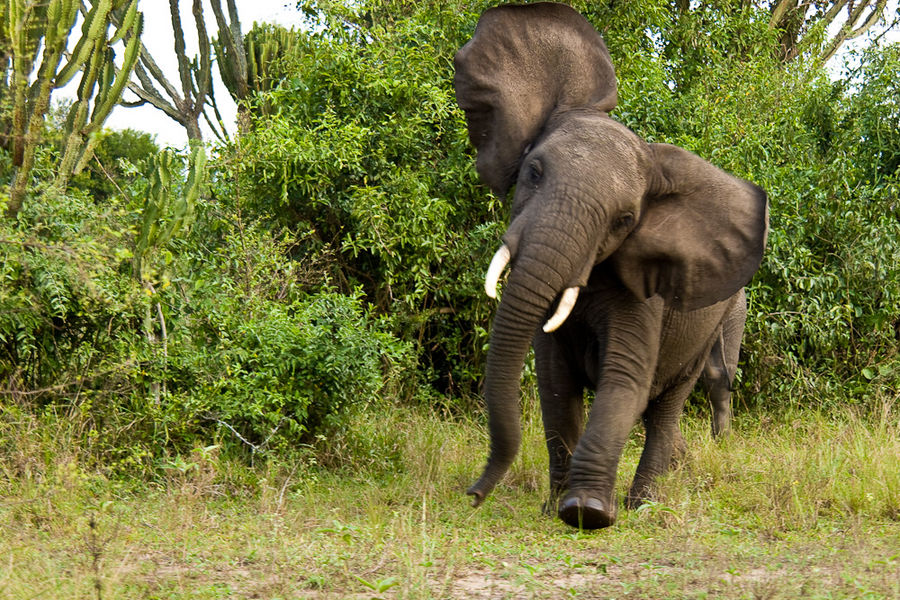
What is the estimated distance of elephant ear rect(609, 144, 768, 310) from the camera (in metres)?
5.80

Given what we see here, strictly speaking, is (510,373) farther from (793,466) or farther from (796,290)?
(796,290)

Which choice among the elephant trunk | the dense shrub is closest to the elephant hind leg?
the dense shrub

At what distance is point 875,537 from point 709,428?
3.46m

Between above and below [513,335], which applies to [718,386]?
above

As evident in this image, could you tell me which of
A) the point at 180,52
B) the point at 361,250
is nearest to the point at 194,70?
the point at 180,52

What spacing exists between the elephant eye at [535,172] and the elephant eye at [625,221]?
454 millimetres

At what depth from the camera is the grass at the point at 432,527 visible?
427 centimetres

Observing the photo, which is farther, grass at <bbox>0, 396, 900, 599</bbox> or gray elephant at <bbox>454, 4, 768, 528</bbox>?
gray elephant at <bbox>454, 4, 768, 528</bbox>

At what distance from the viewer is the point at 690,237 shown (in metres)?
5.87

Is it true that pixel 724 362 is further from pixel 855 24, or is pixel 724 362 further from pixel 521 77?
pixel 855 24

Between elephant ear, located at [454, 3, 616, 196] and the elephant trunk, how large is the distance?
3.69 ft

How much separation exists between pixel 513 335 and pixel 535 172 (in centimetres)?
88

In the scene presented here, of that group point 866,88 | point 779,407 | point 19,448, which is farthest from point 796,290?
point 19,448

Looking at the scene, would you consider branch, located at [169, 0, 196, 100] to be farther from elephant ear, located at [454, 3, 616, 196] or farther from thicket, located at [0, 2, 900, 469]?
elephant ear, located at [454, 3, 616, 196]
